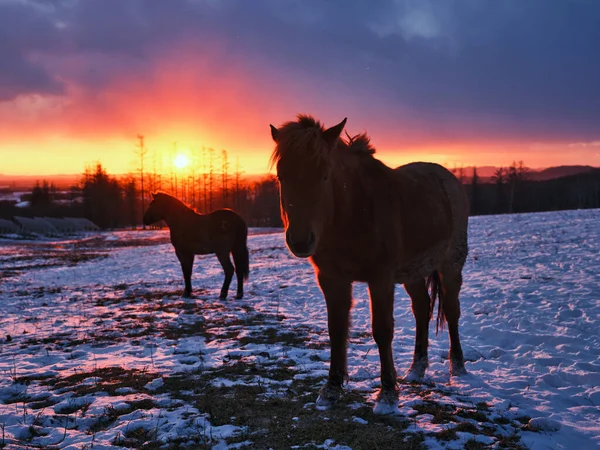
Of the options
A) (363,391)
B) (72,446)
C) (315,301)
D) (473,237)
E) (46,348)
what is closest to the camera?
(72,446)

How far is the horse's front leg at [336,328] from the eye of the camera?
4.04 metres

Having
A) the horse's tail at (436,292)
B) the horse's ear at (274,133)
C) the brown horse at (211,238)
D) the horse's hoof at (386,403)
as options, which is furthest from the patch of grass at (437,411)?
the brown horse at (211,238)

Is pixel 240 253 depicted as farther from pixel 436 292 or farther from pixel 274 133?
pixel 274 133

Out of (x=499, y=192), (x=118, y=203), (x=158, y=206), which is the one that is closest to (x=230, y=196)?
(x=118, y=203)

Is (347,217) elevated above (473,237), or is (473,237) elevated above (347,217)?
(347,217)

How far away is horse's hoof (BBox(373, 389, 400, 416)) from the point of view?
149 inches

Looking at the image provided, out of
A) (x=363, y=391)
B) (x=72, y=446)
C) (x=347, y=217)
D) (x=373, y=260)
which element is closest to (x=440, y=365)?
(x=363, y=391)

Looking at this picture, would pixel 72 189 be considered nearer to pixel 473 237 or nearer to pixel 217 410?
pixel 473 237

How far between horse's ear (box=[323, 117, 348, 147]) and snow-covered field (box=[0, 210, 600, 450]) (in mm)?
2662

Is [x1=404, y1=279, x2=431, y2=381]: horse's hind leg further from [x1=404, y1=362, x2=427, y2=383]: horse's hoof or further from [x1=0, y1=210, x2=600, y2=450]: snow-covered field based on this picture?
[x1=0, y1=210, x2=600, y2=450]: snow-covered field

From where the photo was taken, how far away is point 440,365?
5.23 m

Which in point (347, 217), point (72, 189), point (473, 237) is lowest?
point (473, 237)

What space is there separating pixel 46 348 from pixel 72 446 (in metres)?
3.69

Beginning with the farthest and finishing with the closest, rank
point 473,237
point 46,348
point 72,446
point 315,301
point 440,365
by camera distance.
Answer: point 473,237 < point 315,301 < point 46,348 < point 440,365 < point 72,446
